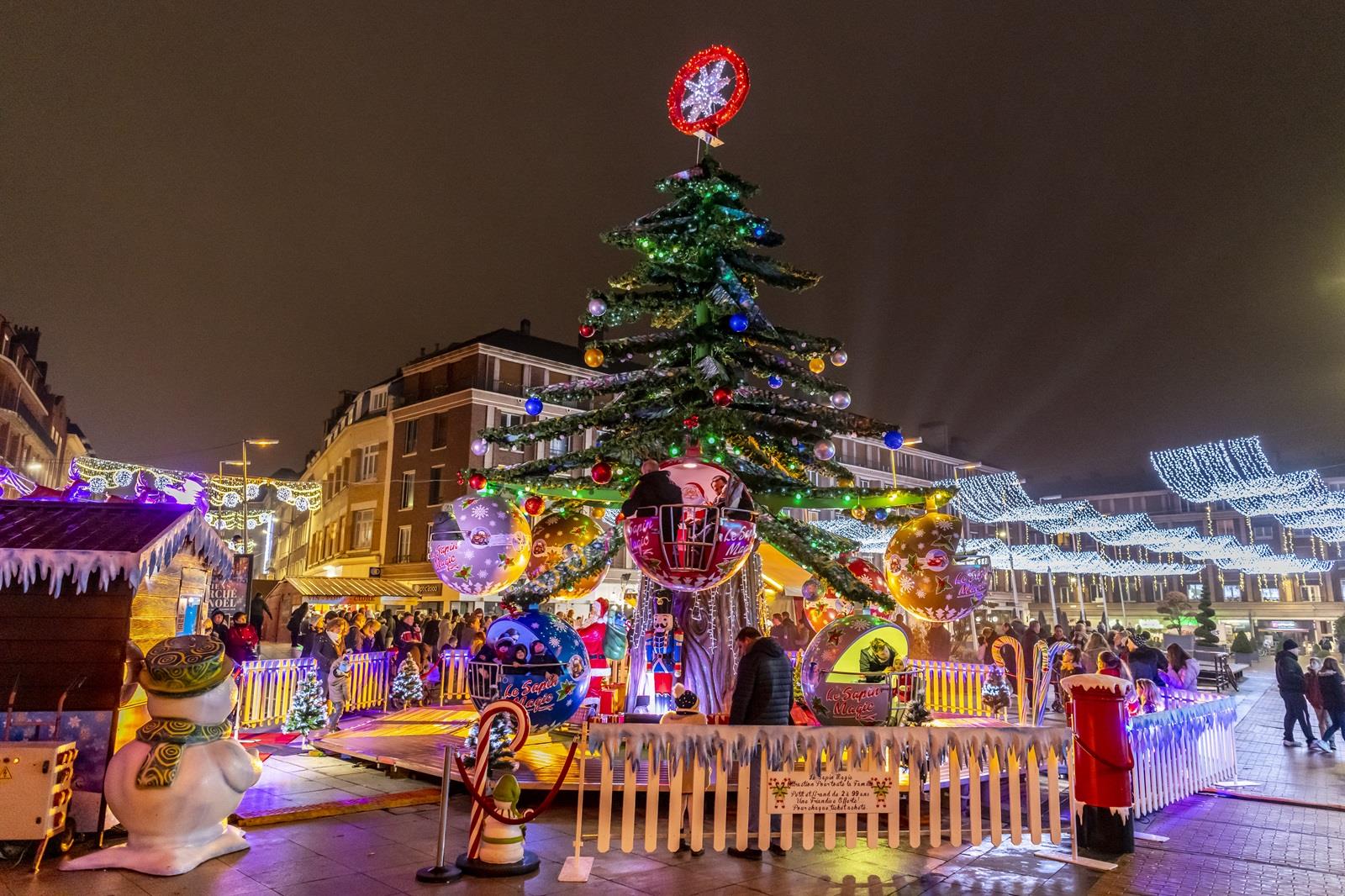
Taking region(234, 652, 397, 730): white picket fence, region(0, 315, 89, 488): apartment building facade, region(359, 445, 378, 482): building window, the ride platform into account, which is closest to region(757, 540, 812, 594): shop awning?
the ride platform

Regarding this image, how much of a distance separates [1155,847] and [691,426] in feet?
20.6

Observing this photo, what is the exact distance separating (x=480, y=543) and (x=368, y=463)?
33.2 meters

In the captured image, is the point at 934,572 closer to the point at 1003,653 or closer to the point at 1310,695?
the point at 1003,653

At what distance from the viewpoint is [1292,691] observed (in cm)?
1309

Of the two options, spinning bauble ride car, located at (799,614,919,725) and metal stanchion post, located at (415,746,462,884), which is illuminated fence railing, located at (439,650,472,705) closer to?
spinning bauble ride car, located at (799,614,919,725)

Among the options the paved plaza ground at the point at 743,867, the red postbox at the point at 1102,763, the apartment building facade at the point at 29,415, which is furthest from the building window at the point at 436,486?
the red postbox at the point at 1102,763

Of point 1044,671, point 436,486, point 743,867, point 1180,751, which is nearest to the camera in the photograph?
point 743,867

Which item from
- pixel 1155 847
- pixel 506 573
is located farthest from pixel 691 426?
pixel 1155 847

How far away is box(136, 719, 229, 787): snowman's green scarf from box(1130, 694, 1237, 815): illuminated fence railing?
7895 millimetres

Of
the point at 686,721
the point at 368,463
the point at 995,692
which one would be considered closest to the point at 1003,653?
the point at 995,692

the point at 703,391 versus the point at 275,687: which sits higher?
the point at 703,391

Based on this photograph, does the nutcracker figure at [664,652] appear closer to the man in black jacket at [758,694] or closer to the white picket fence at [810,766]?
the man in black jacket at [758,694]

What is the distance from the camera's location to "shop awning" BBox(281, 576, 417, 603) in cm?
3453

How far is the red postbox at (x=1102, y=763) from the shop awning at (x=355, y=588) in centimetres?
3152
